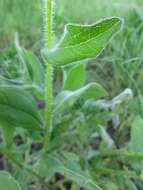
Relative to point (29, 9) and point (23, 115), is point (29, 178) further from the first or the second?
point (29, 9)

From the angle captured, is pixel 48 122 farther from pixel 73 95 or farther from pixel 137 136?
pixel 137 136

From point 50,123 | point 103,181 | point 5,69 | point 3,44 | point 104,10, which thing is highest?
point 104,10

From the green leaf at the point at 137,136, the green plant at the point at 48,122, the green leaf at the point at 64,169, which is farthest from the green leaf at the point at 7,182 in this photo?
the green leaf at the point at 137,136

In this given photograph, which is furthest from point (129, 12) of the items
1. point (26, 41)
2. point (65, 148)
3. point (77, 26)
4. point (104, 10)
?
point (77, 26)

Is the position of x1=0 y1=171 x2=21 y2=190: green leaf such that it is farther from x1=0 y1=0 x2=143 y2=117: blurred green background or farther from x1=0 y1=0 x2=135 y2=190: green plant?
x1=0 y1=0 x2=143 y2=117: blurred green background

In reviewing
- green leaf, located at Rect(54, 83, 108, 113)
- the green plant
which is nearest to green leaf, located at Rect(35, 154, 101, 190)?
the green plant

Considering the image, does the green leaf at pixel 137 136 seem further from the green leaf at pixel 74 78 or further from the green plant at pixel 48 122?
the green leaf at pixel 74 78

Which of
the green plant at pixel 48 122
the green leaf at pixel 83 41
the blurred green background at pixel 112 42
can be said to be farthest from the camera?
the blurred green background at pixel 112 42
